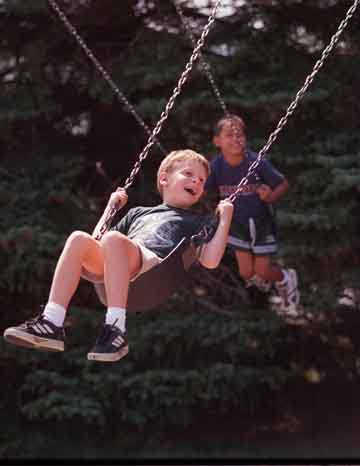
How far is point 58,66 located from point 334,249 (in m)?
3.62

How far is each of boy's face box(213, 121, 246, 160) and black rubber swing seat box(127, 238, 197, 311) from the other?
5.87 feet

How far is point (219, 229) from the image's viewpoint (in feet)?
17.7

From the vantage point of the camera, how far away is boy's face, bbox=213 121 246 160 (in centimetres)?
696

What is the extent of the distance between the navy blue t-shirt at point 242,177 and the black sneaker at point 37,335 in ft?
7.77

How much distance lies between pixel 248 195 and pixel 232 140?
17.9 inches

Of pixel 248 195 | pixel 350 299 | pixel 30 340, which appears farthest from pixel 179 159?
pixel 350 299

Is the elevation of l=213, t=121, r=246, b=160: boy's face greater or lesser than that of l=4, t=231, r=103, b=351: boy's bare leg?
greater

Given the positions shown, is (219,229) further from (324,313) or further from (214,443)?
(214,443)

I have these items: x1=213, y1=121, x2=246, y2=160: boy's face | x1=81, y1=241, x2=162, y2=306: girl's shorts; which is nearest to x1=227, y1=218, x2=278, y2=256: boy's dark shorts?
x1=213, y1=121, x2=246, y2=160: boy's face

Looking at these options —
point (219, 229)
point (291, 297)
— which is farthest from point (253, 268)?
point (219, 229)

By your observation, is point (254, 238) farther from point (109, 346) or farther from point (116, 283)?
point (109, 346)

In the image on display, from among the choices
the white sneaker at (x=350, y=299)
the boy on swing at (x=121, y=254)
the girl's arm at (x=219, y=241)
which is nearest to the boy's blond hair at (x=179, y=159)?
the boy on swing at (x=121, y=254)

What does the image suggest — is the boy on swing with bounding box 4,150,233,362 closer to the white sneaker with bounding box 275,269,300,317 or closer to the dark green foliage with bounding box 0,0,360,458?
the white sneaker with bounding box 275,269,300,317

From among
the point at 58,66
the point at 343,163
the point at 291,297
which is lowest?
the point at 291,297
